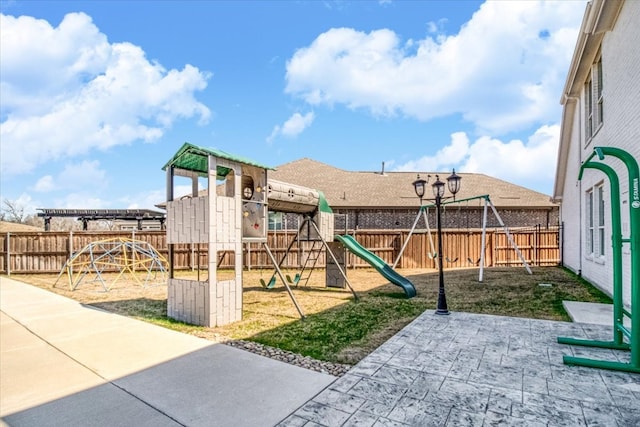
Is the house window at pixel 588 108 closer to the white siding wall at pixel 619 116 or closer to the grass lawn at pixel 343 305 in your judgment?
the white siding wall at pixel 619 116

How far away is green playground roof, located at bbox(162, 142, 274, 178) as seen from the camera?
6109mm

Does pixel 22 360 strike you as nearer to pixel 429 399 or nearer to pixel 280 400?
pixel 280 400

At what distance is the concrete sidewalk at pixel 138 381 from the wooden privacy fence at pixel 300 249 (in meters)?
8.78

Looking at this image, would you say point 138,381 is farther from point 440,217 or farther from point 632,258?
point 440,217

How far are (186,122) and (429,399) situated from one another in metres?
13.1

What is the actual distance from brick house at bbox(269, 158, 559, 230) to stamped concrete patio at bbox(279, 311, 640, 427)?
1541cm

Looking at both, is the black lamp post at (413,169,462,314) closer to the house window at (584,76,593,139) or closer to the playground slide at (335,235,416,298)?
the playground slide at (335,235,416,298)

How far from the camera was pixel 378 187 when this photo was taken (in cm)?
2208

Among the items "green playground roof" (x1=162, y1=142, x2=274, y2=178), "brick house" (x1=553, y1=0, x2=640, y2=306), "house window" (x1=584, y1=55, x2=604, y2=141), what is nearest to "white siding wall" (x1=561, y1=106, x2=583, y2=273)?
"brick house" (x1=553, y1=0, x2=640, y2=306)

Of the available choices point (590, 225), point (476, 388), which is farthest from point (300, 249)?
point (476, 388)

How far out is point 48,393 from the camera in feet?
10.5

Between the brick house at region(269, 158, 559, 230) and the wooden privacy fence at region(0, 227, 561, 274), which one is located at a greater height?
the brick house at region(269, 158, 559, 230)

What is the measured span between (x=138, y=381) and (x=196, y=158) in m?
4.48

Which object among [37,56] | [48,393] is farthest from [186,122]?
[48,393]
